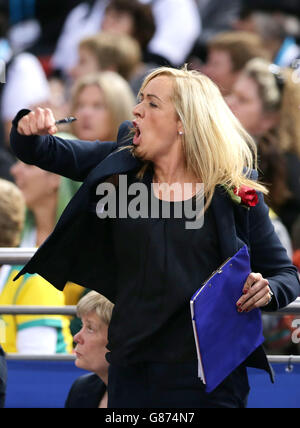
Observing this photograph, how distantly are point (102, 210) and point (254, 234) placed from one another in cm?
49

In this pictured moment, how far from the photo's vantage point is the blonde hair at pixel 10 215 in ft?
16.0

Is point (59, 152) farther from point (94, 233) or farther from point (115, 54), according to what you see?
point (115, 54)

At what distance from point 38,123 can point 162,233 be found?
1.63 feet

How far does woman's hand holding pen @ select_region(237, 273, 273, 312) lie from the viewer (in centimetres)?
306

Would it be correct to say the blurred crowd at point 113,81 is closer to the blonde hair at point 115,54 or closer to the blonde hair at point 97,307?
the blonde hair at point 115,54

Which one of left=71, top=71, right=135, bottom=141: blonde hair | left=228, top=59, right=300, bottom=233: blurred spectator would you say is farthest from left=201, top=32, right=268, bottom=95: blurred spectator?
left=71, top=71, right=135, bottom=141: blonde hair

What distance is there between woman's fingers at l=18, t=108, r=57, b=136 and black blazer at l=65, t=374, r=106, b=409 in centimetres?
115

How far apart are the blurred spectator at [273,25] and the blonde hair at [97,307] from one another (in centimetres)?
506

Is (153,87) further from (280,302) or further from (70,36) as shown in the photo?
(70,36)

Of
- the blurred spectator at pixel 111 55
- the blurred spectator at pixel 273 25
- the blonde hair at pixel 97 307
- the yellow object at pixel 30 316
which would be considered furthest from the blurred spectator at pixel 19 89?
the blonde hair at pixel 97 307

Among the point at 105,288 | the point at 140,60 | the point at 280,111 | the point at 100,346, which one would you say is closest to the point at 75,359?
the point at 100,346

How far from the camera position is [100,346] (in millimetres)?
3721
